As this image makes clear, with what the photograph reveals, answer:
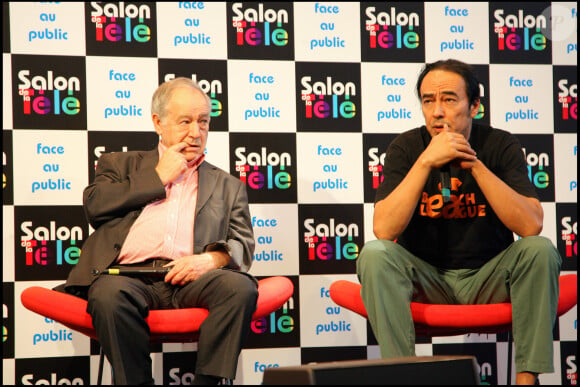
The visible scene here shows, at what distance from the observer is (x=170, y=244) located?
8.92ft

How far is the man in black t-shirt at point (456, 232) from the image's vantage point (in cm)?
239

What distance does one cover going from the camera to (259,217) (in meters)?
3.47

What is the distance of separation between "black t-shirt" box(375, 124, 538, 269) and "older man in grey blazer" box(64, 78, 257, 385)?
0.63 meters

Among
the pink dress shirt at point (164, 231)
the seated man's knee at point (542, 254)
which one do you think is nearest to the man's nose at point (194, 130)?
the pink dress shirt at point (164, 231)

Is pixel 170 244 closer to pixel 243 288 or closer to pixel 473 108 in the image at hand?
pixel 243 288

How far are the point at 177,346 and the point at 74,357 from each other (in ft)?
1.52

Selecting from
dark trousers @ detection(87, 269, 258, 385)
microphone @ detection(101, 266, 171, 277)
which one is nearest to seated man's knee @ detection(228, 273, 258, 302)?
dark trousers @ detection(87, 269, 258, 385)

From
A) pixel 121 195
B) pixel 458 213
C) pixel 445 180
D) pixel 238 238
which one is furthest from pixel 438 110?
pixel 121 195

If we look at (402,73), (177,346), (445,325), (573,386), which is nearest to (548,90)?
(402,73)

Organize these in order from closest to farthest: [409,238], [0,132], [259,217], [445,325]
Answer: [445,325]
[409,238]
[0,132]
[259,217]

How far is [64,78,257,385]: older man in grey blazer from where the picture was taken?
7.80 ft

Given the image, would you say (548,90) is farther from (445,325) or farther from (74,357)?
(74,357)

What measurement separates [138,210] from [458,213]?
1.21 metres

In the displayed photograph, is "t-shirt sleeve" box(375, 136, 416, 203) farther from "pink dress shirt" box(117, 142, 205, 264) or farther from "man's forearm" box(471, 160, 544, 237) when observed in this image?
"pink dress shirt" box(117, 142, 205, 264)
